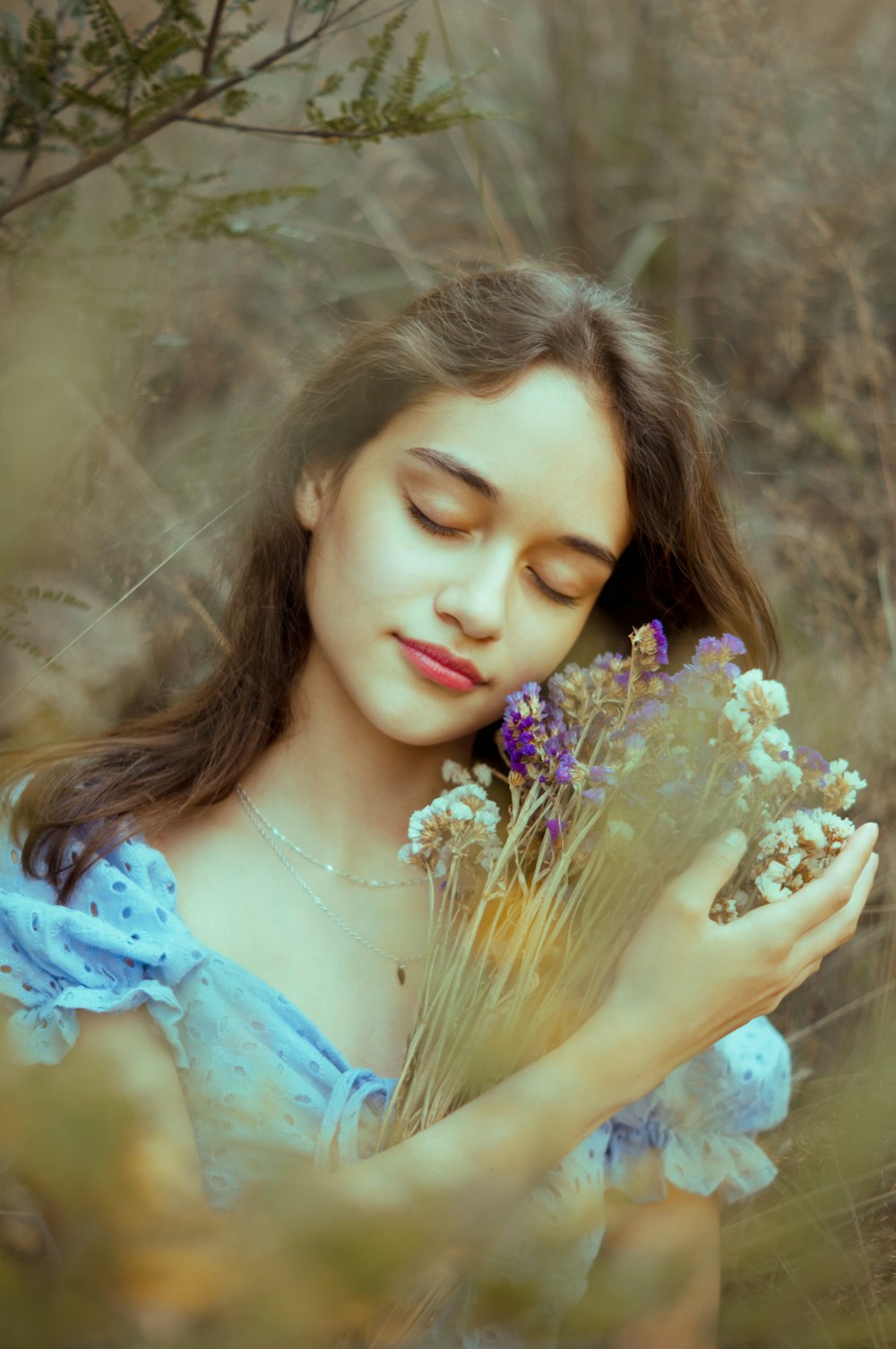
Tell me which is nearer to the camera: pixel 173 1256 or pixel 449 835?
pixel 173 1256

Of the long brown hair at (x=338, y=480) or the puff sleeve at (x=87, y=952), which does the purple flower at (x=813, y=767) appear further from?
the puff sleeve at (x=87, y=952)

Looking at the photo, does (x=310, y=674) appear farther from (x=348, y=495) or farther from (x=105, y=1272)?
(x=105, y=1272)

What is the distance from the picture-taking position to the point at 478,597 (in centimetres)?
142

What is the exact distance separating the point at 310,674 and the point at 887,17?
8.30ft

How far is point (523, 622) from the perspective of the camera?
1511 mm

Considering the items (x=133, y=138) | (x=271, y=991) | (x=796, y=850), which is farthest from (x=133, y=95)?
(x=796, y=850)

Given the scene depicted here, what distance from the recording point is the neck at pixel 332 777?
1647 millimetres

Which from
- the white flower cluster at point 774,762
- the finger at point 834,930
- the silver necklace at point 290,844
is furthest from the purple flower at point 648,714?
the silver necklace at point 290,844

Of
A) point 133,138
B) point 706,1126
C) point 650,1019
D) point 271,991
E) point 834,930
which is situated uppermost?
point 133,138

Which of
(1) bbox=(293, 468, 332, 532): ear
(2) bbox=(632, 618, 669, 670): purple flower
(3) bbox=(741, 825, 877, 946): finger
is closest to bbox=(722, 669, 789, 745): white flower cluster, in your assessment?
(2) bbox=(632, 618, 669, 670): purple flower

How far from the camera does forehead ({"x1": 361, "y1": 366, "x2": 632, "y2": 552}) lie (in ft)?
4.77

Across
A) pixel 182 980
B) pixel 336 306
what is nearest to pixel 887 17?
pixel 336 306

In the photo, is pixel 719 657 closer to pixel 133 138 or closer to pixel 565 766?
pixel 565 766

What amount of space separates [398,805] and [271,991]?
1.09 ft
